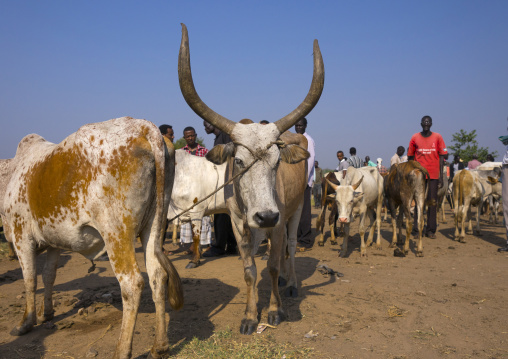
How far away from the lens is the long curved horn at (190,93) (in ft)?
11.0

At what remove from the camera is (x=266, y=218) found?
3090mm

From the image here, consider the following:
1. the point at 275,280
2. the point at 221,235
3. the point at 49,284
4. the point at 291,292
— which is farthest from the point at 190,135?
the point at 275,280

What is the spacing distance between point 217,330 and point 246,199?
1.49 m

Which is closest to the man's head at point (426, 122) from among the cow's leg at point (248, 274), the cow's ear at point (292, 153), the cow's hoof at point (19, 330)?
the cow's ear at point (292, 153)

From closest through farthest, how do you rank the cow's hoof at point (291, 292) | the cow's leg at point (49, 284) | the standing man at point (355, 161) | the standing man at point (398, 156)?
the cow's leg at point (49, 284) → the cow's hoof at point (291, 292) → the standing man at point (355, 161) → the standing man at point (398, 156)

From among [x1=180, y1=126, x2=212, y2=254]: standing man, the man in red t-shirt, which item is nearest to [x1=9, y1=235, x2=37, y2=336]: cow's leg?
[x1=180, y1=126, x2=212, y2=254]: standing man

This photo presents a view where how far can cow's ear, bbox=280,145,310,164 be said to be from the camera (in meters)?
3.72

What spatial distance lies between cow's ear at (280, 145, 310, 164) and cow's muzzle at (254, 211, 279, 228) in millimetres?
817

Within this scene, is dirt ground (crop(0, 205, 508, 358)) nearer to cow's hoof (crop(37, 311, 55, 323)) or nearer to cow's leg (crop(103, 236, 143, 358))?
cow's hoof (crop(37, 311, 55, 323))

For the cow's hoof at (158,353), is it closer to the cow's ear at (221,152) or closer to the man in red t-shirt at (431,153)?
the cow's ear at (221,152)

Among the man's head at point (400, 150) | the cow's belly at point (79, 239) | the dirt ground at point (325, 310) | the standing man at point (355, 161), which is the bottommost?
the dirt ground at point (325, 310)

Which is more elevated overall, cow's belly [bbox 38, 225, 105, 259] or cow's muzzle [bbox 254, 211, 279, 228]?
cow's muzzle [bbox 254, 211, 279, 228]

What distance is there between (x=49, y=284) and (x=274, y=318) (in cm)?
258

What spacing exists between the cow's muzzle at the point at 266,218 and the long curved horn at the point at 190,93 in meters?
0.97
